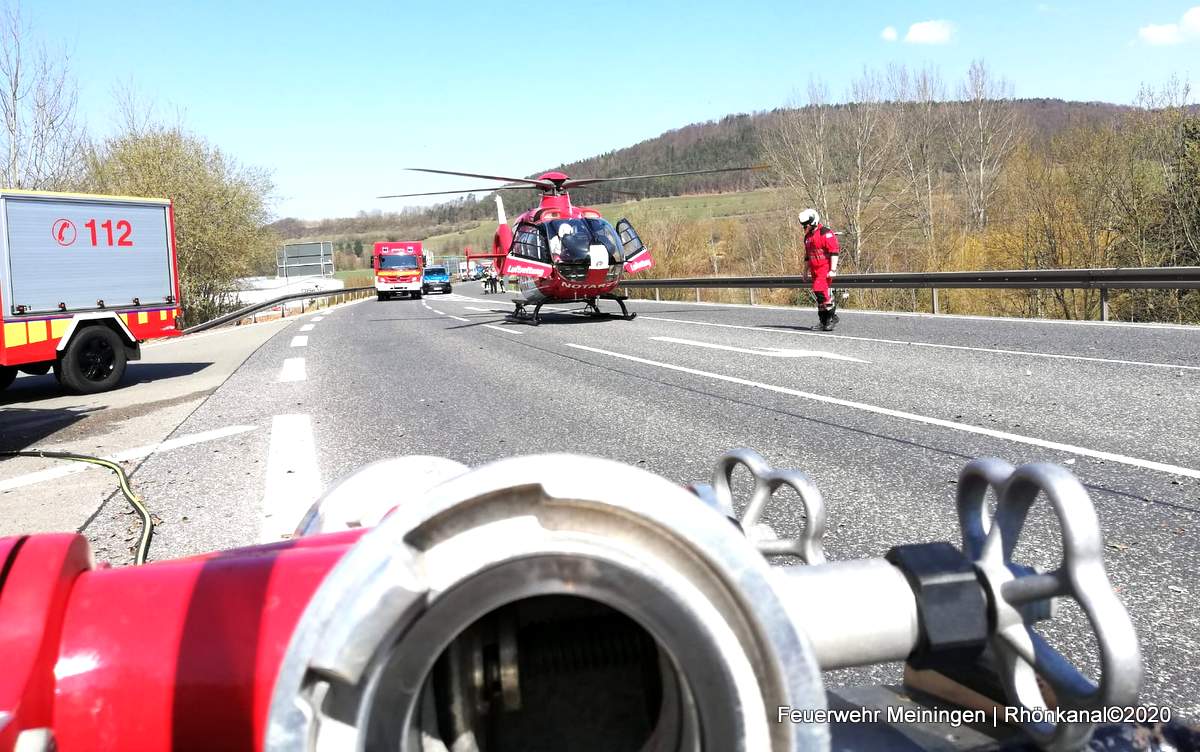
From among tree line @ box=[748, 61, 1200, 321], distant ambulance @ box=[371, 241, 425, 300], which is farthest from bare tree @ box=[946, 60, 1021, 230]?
distant ambulance @ box=[371, 241, 425, 300]

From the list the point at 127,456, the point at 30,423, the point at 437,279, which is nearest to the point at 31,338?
the point at 30,423

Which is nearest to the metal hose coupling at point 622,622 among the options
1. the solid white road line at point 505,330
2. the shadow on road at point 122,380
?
the shadow on road at point 122,380

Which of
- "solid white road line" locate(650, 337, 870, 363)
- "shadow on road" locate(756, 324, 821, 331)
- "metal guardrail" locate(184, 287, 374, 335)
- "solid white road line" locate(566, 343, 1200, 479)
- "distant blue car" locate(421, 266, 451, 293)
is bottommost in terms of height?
"solid white road line" locate(566, 343, 1200, 479)

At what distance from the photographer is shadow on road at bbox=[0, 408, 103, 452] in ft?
25.6

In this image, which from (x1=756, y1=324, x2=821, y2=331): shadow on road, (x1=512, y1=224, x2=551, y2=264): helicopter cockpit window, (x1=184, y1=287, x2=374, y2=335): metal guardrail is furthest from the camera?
(x1=184, y1=287, x2=374, y2=335): metal guardrail

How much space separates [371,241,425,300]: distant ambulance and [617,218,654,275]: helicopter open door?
107 feet

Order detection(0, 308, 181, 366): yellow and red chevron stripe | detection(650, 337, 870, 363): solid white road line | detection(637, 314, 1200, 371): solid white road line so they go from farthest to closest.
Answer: detection(0, 308, 181, 366): yellow and red chevron stripe → detection(650, 337, 870, 363): solid white road line → detection(637, 314, 1200, 371): solid white road line

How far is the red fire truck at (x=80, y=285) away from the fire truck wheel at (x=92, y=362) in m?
0.01

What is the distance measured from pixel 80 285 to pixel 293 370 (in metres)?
3.12

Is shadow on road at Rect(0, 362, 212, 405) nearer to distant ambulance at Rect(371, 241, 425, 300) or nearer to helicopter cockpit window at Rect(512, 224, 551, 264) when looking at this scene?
helicopter cockpit window at Rect(512, 224, 551, 264)

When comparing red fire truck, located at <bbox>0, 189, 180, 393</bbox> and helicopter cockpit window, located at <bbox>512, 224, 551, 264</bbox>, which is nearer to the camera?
red fire truck, located at <bbox>0, 189, 180, 393</bbox>

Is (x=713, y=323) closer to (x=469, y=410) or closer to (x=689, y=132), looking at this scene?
(x=469, y=410)

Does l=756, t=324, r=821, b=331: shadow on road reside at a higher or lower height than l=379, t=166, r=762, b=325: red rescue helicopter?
lower

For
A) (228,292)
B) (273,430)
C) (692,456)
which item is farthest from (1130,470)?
(228,292)
